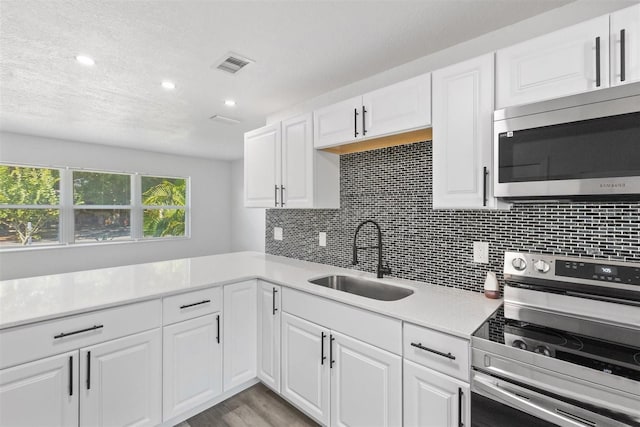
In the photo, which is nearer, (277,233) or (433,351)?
(433,351)

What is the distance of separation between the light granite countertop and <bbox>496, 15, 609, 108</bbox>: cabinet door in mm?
1046

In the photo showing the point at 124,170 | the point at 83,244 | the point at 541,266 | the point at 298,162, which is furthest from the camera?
the point at 124,170

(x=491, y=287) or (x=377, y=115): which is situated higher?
(x=377, y=115)

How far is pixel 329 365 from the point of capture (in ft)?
5.81

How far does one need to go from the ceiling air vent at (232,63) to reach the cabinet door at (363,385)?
1.90m

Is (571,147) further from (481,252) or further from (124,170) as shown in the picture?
(124,170)

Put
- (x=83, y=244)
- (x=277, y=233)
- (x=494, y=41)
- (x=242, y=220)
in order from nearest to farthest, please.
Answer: (x=494, y=41), (x=277, y=233), (x=83, y=244), (x=242, y=220)

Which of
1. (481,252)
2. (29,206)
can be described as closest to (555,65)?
(481,252)

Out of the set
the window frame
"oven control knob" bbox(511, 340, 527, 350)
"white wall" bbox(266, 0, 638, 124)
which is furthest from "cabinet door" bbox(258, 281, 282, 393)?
the window frame

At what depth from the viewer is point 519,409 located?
108cm

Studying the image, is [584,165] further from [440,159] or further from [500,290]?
[500,290]

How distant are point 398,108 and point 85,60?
2.14 meters

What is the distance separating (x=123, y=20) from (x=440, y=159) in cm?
188

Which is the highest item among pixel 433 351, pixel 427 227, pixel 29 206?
pixel 29 206
